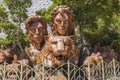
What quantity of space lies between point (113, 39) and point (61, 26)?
83 centimetres

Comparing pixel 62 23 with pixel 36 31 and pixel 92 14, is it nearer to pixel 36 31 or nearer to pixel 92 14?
pixel 36 31

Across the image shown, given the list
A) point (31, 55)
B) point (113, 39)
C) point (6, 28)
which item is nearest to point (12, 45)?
point (6, 28)

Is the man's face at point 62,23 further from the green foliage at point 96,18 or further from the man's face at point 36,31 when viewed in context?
the green foliage at point 96,18

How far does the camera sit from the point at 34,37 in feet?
10.5

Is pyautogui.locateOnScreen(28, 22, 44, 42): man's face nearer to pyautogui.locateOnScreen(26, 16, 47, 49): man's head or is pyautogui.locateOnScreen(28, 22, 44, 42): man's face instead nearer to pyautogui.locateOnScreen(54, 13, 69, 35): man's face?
pyautogui.locateOnScreen(26, 16, 47, 49): man's head

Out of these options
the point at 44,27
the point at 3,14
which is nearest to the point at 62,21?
the point at 44,27

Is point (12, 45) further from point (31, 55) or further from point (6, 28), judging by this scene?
point (31, 55)

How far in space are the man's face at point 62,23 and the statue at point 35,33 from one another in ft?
0.55

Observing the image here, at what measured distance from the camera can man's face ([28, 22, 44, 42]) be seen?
10.5ft

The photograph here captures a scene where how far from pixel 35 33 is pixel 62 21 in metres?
0.29

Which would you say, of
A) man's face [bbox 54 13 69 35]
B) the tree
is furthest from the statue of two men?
the tree

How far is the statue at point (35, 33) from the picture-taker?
3.20 metres

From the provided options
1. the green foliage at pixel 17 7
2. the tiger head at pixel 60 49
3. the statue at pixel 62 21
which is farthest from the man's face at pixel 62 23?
the green foliage at pixel 17 7

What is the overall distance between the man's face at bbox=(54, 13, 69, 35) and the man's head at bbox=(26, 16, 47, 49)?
6.6 inches
